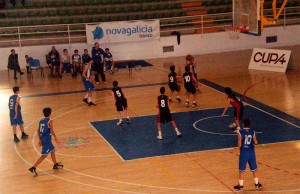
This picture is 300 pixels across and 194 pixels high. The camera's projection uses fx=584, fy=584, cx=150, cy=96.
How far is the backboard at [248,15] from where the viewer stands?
20.6 m

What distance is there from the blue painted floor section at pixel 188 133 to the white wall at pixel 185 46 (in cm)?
1141

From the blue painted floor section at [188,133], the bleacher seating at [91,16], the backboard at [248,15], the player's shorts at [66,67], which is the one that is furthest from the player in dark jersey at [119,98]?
the bleacher seating at [91,16]

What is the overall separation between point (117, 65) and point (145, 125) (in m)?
11.2

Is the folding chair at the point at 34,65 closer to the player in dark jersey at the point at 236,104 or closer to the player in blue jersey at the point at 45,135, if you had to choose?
the player in dark jersey at the point at 236,104

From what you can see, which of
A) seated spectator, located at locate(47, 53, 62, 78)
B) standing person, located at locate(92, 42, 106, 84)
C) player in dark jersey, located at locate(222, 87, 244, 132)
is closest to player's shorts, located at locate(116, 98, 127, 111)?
player in dark jersey, located at locate(222, 87, 244, 132)

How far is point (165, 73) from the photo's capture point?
26031 millimetres

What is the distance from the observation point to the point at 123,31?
1156 inches

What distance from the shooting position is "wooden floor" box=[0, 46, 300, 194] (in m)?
12.7

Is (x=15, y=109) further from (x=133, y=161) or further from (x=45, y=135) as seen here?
(x=133, y=161)

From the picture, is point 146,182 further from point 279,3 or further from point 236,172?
point 279,3

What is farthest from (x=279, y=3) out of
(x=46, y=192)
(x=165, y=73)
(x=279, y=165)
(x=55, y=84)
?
(x=46, y=192)

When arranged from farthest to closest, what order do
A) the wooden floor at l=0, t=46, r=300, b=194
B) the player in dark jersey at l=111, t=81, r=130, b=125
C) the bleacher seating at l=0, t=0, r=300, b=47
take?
1. the bleacher seating at l=0, t=0, r=300, b=47
2. the player in dark jersey at l=111, t=81, r=130, b=125
3. the wooden floor at l=0, t=46, r=300, b=194

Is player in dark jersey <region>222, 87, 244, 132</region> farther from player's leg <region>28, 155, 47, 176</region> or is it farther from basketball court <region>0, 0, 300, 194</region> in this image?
player's leg <region>28, 155, 47, 176</region>

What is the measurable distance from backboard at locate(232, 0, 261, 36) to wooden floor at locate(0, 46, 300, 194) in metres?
2.30
